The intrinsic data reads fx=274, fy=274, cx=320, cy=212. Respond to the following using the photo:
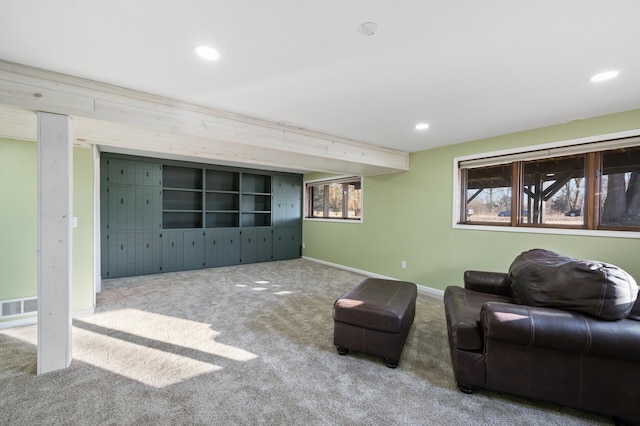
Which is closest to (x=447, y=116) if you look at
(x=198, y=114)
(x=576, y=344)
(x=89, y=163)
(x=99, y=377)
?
(x=576, y=344)

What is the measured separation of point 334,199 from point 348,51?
4.80 meters

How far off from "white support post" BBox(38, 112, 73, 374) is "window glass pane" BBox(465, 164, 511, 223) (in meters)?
4.50

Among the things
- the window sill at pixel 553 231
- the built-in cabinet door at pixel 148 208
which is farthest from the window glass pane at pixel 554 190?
the built-in cabinet door at pixel 148 208

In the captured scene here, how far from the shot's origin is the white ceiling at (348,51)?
1382 mm

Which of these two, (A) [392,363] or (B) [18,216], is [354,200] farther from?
(B) [18,216]

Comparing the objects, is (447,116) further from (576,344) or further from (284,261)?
(284,261)

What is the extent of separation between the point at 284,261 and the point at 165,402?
196 inches

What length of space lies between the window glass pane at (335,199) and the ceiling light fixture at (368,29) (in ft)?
15.4

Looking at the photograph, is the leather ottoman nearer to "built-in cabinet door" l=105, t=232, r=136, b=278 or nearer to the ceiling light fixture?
the ceiling light fixture

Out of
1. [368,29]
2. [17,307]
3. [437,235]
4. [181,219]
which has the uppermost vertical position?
[368,29]

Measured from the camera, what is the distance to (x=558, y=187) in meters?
3.16

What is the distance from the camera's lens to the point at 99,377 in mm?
2043

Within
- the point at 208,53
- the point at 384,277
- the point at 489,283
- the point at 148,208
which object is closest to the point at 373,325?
the point at 489,283

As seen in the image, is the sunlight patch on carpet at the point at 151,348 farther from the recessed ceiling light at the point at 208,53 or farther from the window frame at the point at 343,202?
the window frame at the point at 343,202
